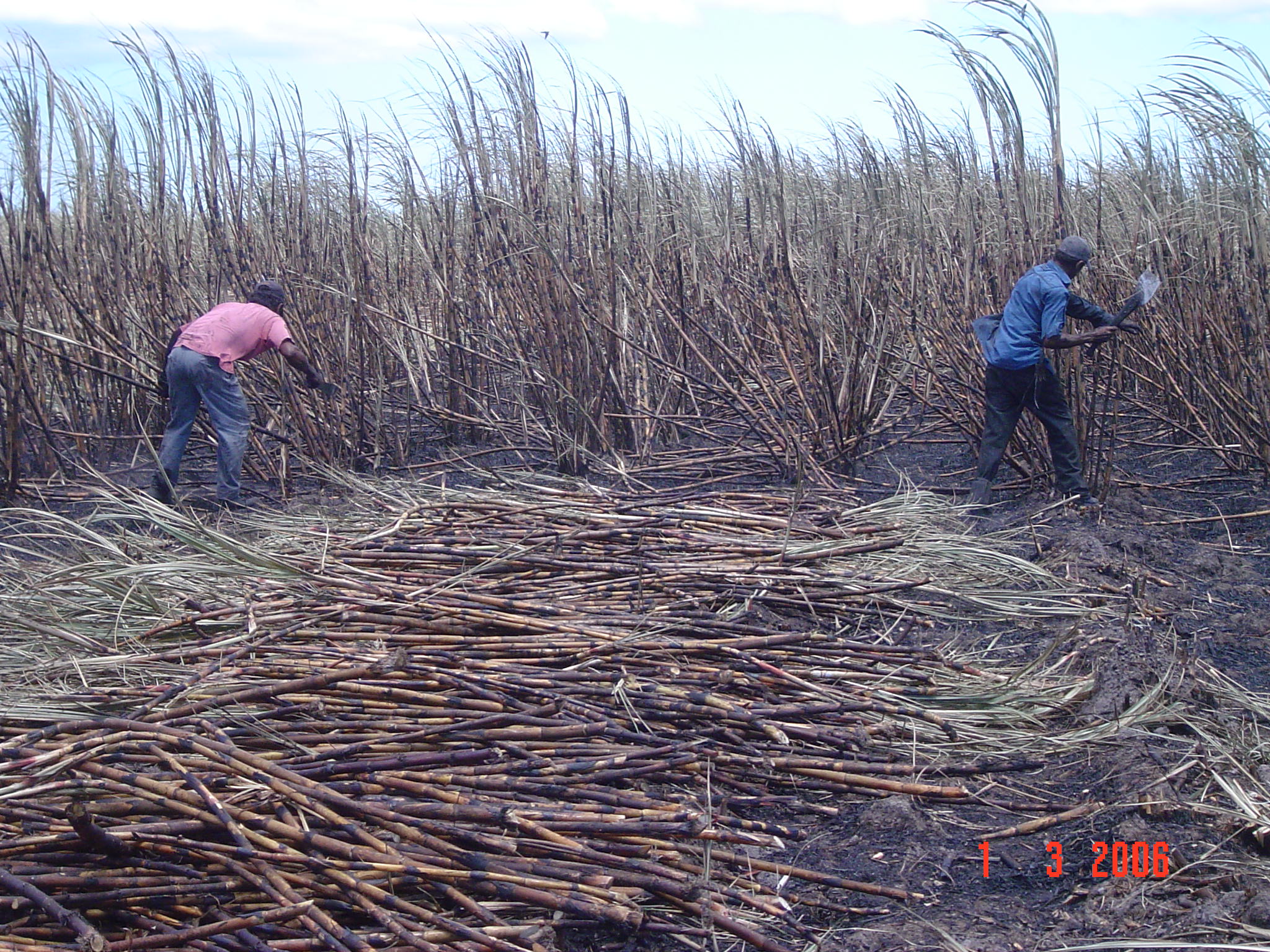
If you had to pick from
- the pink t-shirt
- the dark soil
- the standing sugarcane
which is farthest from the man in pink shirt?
the standing sugarcane

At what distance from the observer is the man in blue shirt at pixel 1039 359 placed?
186 inches

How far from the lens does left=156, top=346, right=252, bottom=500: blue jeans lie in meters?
5.16

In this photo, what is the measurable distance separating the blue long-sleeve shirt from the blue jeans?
3.77 metres

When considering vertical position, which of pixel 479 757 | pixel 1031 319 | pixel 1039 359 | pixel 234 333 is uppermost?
pixel 234 333

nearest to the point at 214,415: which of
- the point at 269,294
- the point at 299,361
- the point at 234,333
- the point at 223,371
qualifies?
the point at 223,371

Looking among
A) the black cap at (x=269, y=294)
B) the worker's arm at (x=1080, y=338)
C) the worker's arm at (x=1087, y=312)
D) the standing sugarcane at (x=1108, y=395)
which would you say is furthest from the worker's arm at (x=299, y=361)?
the standing sugarcane at (x=1108, y=395)

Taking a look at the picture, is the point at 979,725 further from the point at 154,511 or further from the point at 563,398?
the point at 563,398

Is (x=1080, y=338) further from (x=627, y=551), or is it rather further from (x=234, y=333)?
(x=234, y=333)

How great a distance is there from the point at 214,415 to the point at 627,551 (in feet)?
8.95

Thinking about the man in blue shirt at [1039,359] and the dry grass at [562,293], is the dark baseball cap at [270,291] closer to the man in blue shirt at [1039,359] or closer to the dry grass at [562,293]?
the dry grass at [562,293]

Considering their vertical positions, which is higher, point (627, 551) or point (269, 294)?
point (269, 294)

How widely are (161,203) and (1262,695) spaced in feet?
18.9
